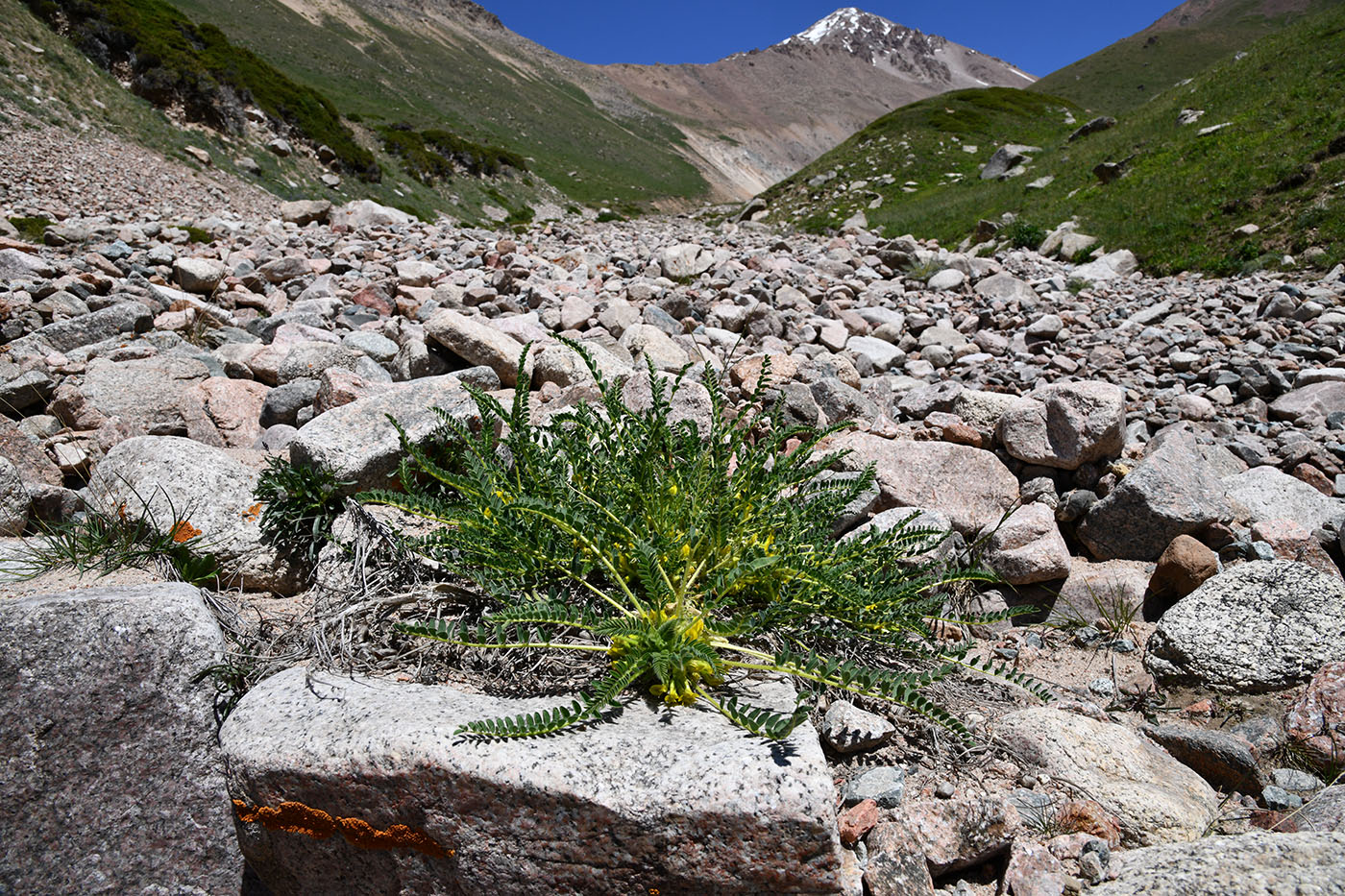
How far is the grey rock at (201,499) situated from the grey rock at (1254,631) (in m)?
4.03

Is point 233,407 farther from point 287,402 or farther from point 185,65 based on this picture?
point 185,65

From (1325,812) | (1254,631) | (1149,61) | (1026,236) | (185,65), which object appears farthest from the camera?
(1149,61)

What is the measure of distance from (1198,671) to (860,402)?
2.84m

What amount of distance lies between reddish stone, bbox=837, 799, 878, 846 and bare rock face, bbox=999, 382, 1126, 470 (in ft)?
10.7

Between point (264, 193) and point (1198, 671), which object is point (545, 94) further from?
point (1198, 671)

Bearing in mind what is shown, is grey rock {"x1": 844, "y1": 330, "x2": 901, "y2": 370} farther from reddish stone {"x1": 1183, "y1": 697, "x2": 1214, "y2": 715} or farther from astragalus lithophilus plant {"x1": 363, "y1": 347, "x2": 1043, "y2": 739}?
reddish stone {"x1": 1183, "y1": 697, "x2": 1214, "y2": 715}

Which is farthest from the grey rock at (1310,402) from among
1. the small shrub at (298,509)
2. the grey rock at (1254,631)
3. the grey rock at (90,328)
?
the grey rock at (90,328)

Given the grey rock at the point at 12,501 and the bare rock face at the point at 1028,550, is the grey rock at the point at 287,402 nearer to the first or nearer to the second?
the grey rock at the point at 12,501

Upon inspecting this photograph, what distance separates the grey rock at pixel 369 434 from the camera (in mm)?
3395

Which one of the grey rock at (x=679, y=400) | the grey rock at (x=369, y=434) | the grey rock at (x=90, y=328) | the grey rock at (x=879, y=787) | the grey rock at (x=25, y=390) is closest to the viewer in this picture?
the grey rock at (x=879, y=787)

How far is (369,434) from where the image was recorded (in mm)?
3547

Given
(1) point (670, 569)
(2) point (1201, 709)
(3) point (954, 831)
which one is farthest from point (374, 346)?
(2) point (1201, 709)

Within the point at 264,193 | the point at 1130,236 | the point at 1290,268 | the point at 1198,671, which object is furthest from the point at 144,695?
the point at 264,193

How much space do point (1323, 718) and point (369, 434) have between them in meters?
Result: 4.20
